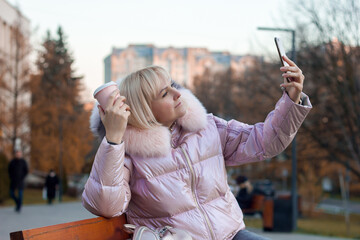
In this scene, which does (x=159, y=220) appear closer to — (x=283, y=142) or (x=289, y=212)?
(x=283, y=142)

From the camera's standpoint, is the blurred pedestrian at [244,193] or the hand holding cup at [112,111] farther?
the blurred pedestrian at [244,193]

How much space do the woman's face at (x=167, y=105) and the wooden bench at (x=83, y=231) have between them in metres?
0.58

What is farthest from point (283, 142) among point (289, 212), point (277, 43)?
point (289, 212)

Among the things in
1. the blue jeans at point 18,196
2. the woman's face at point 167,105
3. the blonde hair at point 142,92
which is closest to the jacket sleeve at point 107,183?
the blonde hair at point 142,92

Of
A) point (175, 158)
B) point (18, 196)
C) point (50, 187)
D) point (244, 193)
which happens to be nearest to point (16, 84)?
point (50, 187)

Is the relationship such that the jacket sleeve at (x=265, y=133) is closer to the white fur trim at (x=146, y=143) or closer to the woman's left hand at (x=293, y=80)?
the woman's left hand at (x=293, y=80)

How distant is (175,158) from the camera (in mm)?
2787

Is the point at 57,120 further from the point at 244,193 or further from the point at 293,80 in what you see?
the point at 293,80

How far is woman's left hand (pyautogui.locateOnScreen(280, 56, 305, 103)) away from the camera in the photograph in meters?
2.65

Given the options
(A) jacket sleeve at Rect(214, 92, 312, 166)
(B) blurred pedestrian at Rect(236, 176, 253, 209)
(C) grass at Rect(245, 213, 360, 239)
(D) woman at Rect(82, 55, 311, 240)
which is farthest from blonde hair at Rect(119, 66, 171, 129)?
(C) grass at Rect(245, 213, 360, 239)

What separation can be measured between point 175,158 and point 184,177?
0.11 meters

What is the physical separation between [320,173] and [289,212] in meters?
14.3

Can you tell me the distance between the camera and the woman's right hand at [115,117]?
7.96 feet

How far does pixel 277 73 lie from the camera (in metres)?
23.0
